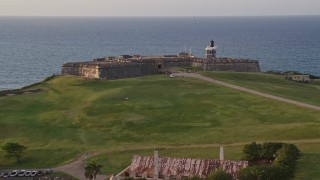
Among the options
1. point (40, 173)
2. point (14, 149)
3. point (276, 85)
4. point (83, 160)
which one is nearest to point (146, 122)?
point (83, 160)

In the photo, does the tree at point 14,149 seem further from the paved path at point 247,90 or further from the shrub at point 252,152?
the paved path at point 247,90

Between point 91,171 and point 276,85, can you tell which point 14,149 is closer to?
point 91,171

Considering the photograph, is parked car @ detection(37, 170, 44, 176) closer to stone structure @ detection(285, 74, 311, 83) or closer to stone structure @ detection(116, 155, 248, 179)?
stone structure @ detection(116, 155, 248, 179)

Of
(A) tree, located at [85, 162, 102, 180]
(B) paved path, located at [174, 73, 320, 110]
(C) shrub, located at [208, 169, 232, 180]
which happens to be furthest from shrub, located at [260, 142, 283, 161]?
(B) paved path, located at [174, 73, 320, 110]

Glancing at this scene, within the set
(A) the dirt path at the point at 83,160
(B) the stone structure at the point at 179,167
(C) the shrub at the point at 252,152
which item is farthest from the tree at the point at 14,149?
(C) the shrub at the point at 252,152

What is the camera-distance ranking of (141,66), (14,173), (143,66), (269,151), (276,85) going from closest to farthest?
(269,151), (14,173), (276,85), (141,66), (143,66)

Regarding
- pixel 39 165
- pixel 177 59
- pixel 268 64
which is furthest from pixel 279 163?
pixel 268 64
